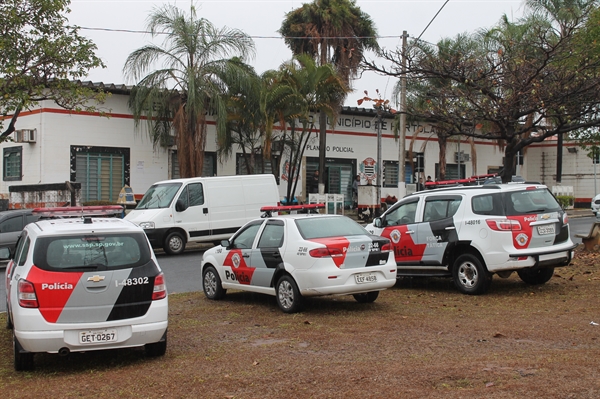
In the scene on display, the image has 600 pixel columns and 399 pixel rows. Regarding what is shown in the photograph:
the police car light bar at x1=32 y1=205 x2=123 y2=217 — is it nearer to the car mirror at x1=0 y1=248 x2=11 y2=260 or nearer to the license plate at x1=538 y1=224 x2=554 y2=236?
the car mirror at x1=0 y1=248 x2=11 y2=260

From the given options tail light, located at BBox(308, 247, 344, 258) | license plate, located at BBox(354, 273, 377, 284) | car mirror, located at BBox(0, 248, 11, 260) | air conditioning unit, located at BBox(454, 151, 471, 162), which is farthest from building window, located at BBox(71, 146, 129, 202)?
license plate, located at BBox(354, 273, 377, 284)

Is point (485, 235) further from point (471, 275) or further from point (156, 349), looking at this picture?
point (156, 349)

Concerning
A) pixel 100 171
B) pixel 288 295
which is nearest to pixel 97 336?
pixel 288 295

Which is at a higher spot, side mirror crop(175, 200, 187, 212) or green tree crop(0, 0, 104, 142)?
green tree crop(0, 0, 104, 142)

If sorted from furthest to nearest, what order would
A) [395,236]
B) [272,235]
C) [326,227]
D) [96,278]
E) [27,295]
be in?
[395,236] < [272,235] < [326,227] < [96,278] < [27,295]

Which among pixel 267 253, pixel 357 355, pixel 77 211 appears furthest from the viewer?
pixel 267 253

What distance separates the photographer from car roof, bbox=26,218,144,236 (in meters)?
7.65

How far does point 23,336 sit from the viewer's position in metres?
7.11

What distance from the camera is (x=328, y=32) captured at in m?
32.7

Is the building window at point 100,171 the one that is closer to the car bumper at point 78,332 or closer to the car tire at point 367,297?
the car tire at point 367,297

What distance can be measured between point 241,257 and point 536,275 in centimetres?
536

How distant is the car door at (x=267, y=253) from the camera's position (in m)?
10.8

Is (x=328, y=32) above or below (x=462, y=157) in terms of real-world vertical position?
above

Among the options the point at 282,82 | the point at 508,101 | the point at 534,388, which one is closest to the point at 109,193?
the point at 282,82
